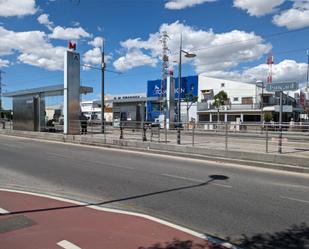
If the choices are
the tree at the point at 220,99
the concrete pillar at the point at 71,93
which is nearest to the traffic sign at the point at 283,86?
the concrete pillar at the point at 71,93

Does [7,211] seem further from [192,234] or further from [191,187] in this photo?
[191,187]

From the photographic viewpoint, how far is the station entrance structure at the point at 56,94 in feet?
92.8

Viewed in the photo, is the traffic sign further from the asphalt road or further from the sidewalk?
the sidewalk

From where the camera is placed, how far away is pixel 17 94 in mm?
36562

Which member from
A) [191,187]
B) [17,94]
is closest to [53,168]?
[191,187]

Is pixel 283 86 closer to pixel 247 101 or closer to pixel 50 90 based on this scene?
pixel 50 90

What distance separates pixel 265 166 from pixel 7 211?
1007cm

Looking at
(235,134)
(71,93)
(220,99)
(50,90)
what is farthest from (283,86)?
(220,99)

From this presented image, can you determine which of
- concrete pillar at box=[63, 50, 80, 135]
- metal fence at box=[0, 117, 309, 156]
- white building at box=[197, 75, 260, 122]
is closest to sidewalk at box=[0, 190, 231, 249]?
metal fence at box=[0, 117, 309, 156]

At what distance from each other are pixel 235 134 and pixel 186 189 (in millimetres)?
12890

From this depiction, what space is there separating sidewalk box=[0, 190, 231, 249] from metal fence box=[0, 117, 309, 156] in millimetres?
10398

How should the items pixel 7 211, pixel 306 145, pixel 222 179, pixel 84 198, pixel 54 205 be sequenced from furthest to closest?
pixel 306 145 < pixel 222 179 < pixel 84 198 < pixel 54 205 < pixel 7 211

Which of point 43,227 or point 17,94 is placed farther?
point 17,94

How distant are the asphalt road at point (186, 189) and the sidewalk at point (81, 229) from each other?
0.59 meters
